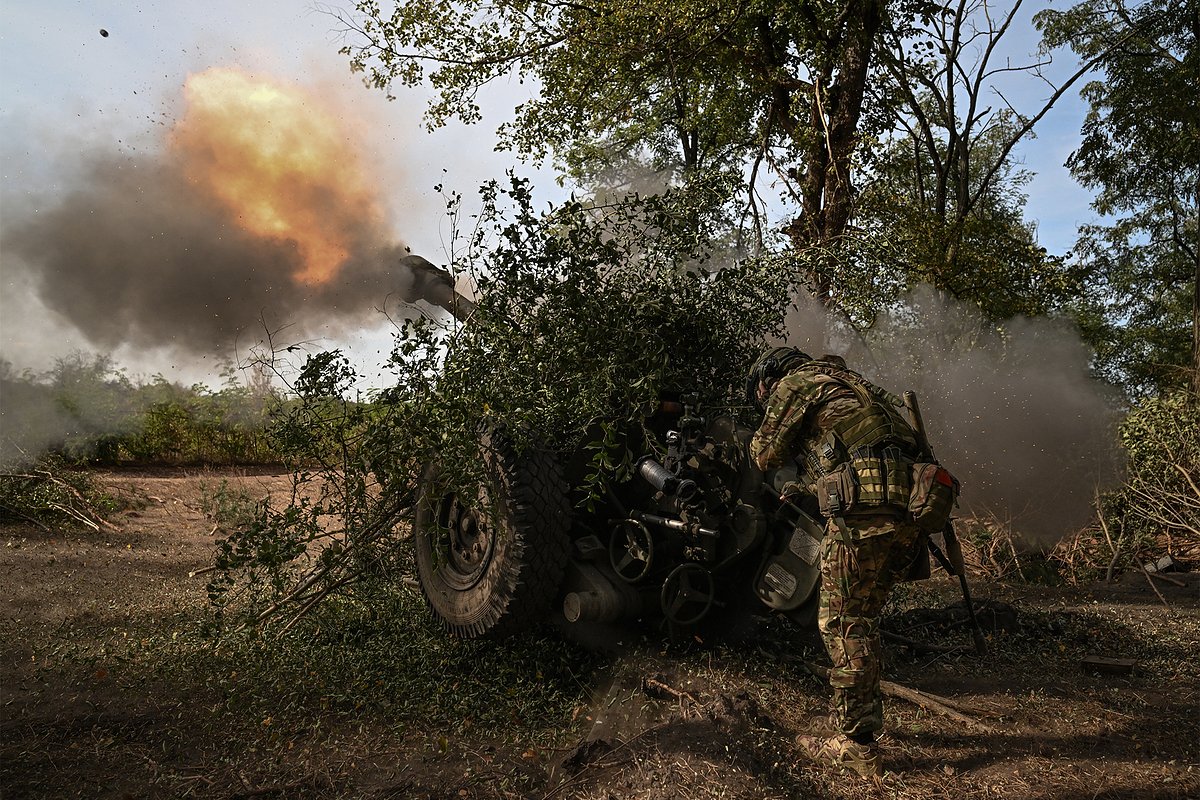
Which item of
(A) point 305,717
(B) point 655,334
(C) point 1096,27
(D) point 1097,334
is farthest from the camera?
(D) point 1097,334

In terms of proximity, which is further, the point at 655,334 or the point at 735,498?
the point at 655,334

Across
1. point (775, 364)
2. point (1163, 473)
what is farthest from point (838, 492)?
point (1163, 473)

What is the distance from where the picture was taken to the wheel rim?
5441mm

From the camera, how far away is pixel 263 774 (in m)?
4.09

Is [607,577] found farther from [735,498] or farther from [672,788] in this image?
[672,788]

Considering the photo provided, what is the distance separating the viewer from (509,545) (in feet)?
16.9

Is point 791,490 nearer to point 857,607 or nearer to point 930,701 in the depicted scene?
point 857,607

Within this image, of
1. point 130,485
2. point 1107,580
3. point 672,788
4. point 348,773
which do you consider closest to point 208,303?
point 130,485

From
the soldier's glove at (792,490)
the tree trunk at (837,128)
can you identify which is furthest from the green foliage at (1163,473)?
the soldier's glove at (792,490)

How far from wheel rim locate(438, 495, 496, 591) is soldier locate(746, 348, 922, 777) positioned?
191 cm

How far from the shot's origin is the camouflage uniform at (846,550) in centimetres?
438

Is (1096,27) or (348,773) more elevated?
(1096,27)

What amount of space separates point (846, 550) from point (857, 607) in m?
0.32

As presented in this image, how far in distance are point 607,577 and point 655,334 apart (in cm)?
179
